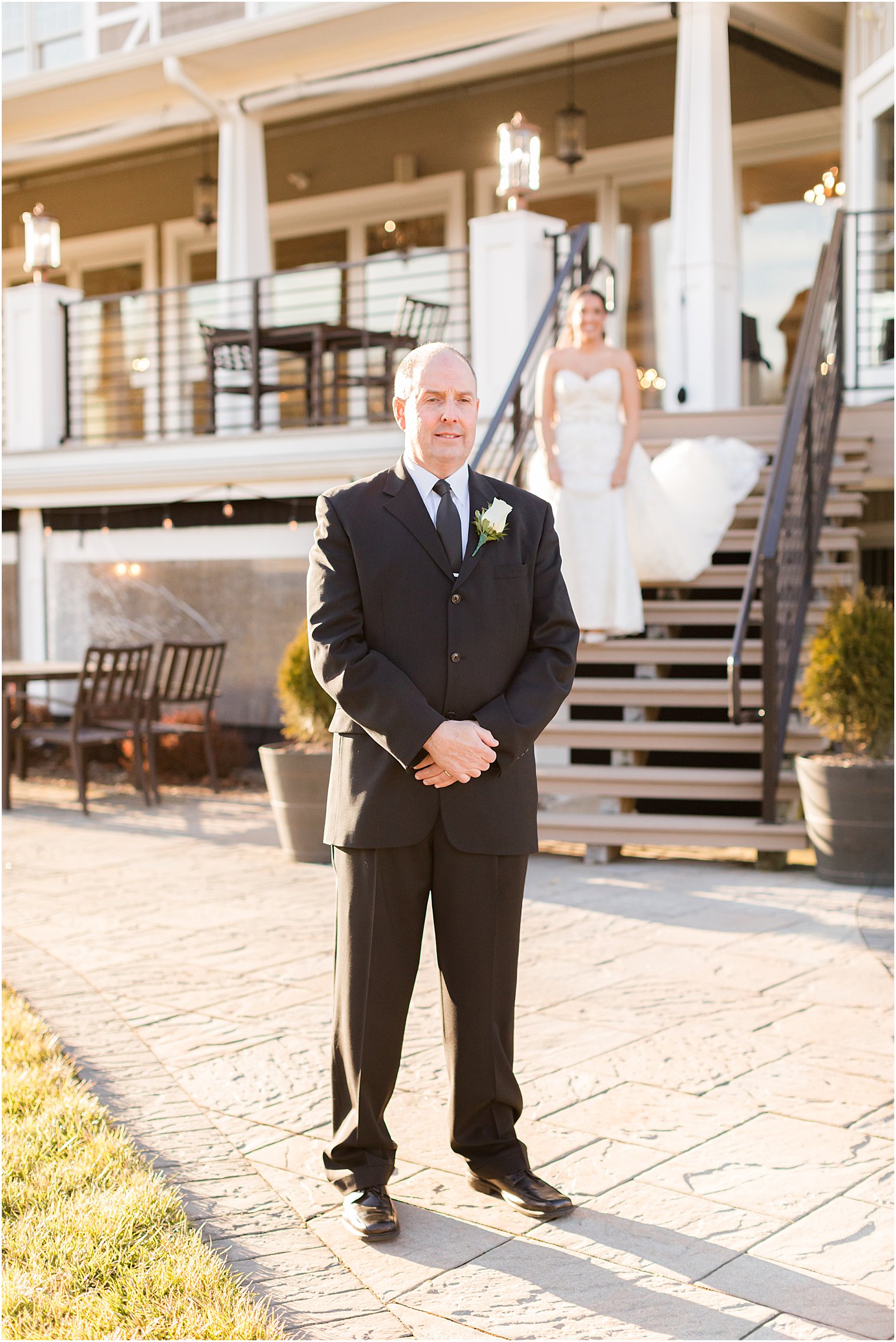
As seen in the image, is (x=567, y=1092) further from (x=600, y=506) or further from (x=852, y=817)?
(x=600, y=506)

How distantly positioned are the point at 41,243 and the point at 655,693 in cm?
752

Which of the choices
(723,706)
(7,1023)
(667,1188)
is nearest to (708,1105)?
(667,1188)

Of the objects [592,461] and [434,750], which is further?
[592,461]

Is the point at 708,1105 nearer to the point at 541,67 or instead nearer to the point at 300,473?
the point at 300,473

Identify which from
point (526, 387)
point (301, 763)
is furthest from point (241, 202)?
point (301, 763)

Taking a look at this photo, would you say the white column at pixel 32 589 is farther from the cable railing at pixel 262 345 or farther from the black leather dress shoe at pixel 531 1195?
the black leather dress shoe at pixel 531 1195

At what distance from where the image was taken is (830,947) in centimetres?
543

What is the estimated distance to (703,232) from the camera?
33.4ft

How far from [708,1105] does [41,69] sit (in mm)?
12636

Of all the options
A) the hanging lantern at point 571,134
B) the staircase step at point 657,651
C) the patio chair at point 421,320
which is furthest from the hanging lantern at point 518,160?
the staircase step at point 657,651

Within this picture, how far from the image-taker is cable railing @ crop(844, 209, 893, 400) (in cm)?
1024

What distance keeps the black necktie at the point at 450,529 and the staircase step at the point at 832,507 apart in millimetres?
5951

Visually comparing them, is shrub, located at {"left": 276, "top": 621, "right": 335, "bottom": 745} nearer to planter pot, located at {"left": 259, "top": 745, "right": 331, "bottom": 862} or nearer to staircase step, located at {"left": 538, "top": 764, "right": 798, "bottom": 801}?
planter pot, located at {"left": 259, "top": 745, "right": 331, "bottom": 862}

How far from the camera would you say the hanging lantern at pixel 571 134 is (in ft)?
38.9
